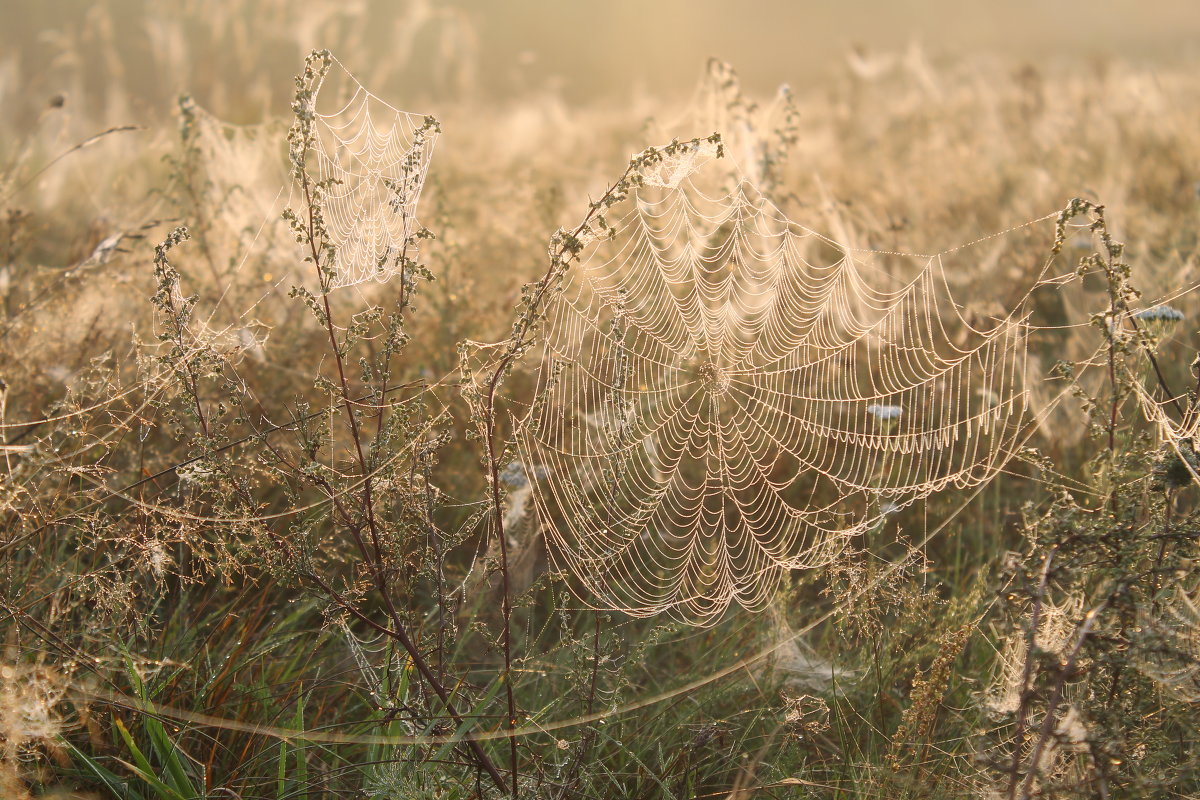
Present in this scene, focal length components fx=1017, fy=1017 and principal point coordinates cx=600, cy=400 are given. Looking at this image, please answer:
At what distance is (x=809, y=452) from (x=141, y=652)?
8.49ft

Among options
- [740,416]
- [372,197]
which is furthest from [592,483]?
[372,197]

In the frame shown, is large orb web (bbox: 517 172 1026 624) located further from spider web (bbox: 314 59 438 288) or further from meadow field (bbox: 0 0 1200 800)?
spider web (bbox: 314 59 438 288)

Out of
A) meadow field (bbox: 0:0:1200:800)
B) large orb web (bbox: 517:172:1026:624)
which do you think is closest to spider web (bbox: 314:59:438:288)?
meadow field (bbox: 0:0:1200:800)

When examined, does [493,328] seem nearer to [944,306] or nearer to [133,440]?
[133,440]

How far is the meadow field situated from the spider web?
0.04 meters

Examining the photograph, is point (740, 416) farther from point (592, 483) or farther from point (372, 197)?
point (372, 197)

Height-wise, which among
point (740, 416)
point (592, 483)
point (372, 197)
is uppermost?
point (372, 197)

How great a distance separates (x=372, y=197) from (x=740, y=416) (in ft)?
5.92

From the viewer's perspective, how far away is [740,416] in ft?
14.6

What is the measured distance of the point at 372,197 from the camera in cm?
375

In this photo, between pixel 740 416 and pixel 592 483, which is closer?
pixel 592 483

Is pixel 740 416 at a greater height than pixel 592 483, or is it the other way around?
pixel 740 416

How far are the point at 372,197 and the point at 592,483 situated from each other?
4.36 ft

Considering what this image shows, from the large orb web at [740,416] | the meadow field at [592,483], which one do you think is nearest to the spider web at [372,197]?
the meadow field at [592,483]
